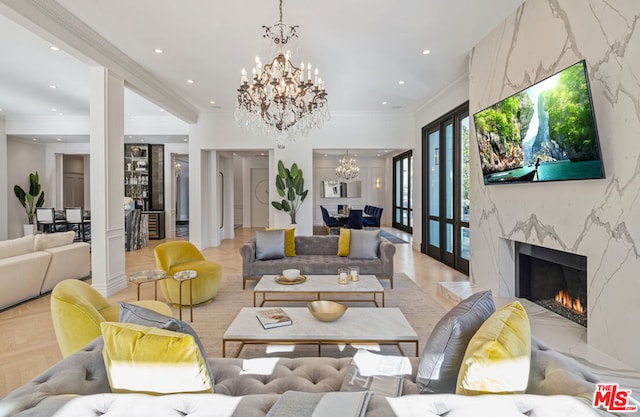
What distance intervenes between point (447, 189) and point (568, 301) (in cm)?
344

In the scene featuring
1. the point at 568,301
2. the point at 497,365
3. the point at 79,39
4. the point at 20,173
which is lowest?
the point at 568,301

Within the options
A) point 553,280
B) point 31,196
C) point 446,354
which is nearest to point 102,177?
point 446,354

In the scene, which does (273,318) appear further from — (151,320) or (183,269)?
(183,269)

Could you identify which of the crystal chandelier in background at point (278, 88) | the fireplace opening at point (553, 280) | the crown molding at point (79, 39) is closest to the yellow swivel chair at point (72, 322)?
the crystal chandelier in background at point (278, 88)

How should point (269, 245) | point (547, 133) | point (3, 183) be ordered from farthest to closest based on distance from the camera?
point (3, 183) → point (269, 245) → point (547, 133)

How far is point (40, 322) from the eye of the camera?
346 cm

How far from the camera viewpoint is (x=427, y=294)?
14.6 ft

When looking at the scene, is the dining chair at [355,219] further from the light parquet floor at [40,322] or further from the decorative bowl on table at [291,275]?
the decorative bowl on table at [291,275]

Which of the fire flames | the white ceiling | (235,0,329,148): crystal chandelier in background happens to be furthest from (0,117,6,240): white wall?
the fire flames

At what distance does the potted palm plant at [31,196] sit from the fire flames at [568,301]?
38.2 feet

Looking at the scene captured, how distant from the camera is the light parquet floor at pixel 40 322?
8.36ft

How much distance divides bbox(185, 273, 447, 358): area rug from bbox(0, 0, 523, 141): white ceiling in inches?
131

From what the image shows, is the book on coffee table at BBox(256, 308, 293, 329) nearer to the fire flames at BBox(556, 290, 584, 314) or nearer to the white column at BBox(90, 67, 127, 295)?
the fire flames at BBox(556, 290, 584, 314)

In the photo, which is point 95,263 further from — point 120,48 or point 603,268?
point 603,268
